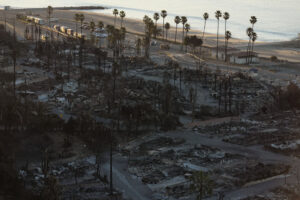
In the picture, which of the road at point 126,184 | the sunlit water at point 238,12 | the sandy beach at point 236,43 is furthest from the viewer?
the sunlit water at point 238,12

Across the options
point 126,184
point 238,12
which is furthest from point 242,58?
point 238,12

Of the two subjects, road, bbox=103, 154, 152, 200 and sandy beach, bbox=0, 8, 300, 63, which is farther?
sandy beach, bbox=0, 8, 300, 63

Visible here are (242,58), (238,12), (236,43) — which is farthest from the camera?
(238,12)

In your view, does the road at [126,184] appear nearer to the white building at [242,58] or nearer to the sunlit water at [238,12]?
the white building at [242,58]

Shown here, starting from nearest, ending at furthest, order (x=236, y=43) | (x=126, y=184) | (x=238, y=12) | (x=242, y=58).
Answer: (x=126, y=184) → (x=242, y=58) → (x=236, y=43) → (x=238, y=12)

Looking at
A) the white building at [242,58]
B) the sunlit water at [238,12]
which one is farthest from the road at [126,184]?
the sunlit water at [238,12]

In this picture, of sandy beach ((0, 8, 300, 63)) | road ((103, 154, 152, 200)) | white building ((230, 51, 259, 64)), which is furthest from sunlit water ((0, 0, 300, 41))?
road ((103, 154, 152, 200))

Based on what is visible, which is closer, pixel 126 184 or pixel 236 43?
pixel 126 184

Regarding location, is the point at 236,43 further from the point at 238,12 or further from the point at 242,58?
the point at 238,12

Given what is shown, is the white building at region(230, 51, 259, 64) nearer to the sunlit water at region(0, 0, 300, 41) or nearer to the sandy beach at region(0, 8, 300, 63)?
the sandy beach at region(0, 8, 300, 63)
